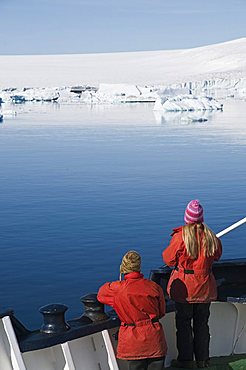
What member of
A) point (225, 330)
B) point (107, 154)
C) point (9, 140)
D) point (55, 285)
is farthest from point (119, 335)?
point (9, 140)

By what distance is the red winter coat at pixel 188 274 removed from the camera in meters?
4.13

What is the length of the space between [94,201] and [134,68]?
91.6 m

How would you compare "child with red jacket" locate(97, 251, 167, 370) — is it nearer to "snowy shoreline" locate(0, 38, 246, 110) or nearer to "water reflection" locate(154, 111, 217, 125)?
"water reflection" locate(154, 111, 217, 125)

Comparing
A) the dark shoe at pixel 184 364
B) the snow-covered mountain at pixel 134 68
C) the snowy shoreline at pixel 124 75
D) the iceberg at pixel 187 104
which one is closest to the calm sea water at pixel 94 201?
the dark shoe at pixel 184 364

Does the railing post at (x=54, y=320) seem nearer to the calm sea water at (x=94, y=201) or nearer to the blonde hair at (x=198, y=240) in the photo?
the blonde hair at (x=198, y=240)

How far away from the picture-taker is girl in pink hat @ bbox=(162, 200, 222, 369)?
4.07 meters

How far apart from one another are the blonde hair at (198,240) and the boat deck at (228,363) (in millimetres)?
788

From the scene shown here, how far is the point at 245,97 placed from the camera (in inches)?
2500

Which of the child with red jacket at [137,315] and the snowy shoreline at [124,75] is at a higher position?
the snowy shoreline at [124,75]

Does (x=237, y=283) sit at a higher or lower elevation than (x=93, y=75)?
lower

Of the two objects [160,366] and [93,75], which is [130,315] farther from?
[93,75]

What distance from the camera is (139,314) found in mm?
3613

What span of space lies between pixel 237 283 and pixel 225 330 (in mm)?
413

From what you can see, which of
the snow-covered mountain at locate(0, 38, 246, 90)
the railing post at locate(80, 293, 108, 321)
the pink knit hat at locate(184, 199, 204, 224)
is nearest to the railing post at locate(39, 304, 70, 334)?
the railing post at locate(80, 293, 108, 321)
